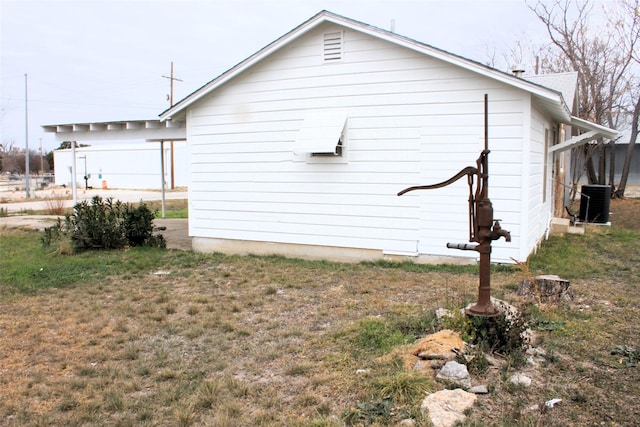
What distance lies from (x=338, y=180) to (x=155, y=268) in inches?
133

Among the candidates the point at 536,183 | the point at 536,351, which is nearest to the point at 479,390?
the point at 536,351

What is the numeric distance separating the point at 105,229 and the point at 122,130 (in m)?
2.73

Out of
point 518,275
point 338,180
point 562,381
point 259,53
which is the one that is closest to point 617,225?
point 518,275

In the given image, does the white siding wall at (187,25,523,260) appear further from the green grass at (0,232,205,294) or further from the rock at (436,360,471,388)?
the rock at (436,360,471,388)

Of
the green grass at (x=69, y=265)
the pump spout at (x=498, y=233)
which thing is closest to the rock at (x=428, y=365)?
the pump spout at (x=498, y=233)

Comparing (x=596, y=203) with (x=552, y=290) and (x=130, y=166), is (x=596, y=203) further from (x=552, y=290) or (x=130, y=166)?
(x=130, y=166)

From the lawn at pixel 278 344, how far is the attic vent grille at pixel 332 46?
134 inches

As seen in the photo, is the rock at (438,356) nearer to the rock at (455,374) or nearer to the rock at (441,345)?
the rock at (441,345)

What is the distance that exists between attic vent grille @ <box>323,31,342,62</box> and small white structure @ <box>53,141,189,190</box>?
28244mm

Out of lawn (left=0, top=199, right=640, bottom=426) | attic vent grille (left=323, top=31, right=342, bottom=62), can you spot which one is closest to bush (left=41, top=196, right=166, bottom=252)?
lawn (left=0, top=199, right=640, bottom=426)

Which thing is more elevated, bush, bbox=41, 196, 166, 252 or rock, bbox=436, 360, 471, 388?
bush, bbox=41, 196, 166, 252

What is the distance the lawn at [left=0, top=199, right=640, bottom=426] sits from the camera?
3309 mm

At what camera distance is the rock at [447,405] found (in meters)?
2.99

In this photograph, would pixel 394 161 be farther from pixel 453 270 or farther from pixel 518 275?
pixel 518 275
